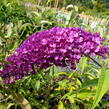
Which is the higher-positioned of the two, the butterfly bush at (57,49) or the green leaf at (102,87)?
the green leaf at (102,87)

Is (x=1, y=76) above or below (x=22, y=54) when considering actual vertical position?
below

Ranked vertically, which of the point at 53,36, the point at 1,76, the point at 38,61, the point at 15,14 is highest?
the point at 53,36

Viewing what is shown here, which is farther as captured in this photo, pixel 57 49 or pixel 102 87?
pixel 57 49

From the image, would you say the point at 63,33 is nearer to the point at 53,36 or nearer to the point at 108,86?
the point at 53,36

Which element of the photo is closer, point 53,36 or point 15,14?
point 53,36

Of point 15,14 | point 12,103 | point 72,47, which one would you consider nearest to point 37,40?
point 72,47

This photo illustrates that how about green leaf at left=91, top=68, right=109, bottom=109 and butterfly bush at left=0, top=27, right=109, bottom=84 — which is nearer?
green leaf at left=91, top=68, right=109, bottom=109

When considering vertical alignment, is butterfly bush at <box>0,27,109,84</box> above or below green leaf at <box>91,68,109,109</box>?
below

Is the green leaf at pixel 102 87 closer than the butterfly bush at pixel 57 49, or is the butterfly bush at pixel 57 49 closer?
the green leaf at pixel 102 87
